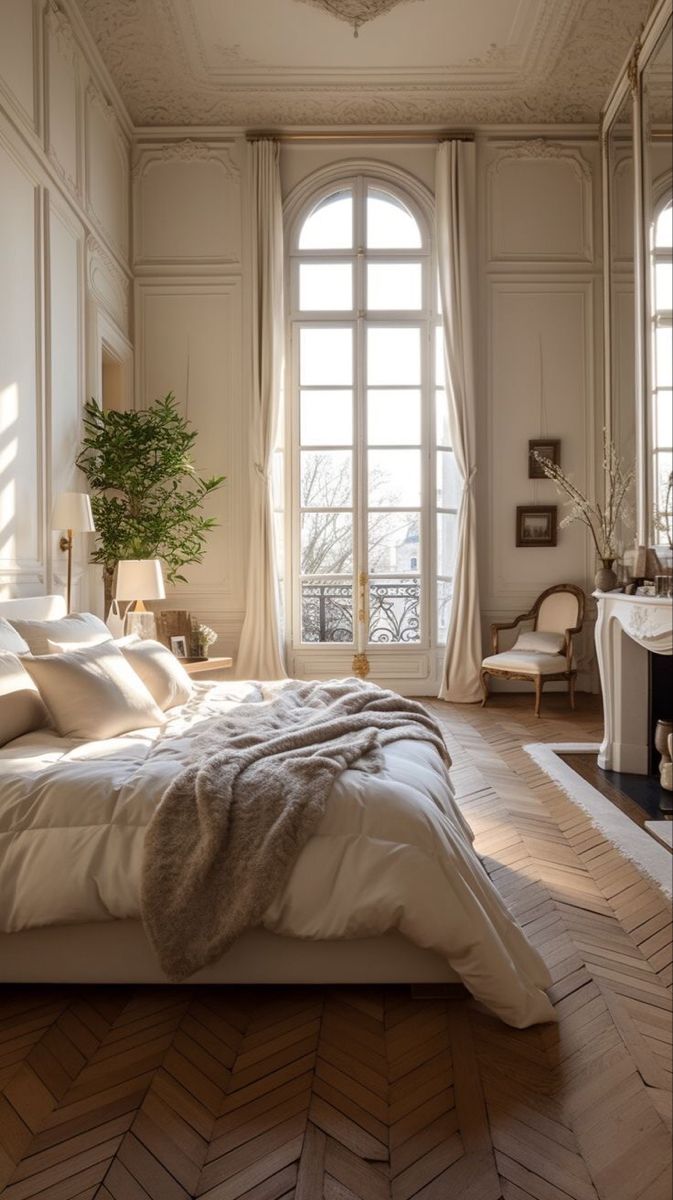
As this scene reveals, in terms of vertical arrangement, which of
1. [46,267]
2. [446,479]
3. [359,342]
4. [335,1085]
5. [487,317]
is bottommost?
[335,1085]

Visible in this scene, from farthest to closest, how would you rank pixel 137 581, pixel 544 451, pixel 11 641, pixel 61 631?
1. pixel 544 451
2. pixel 137 581
3. pixel 61 631
4. pixel 11 641

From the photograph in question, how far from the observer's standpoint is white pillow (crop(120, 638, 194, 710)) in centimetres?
319

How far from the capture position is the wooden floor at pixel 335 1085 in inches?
26.5

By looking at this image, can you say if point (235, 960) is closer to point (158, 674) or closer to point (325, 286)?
point (158, 674)

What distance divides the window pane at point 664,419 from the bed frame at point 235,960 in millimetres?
1380

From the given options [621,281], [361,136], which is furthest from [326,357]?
[621,281]

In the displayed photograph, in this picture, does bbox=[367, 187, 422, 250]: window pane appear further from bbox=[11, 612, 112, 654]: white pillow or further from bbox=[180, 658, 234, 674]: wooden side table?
bbox=[11, 612, 112, 654]: white pillow

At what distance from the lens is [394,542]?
6.33 meters

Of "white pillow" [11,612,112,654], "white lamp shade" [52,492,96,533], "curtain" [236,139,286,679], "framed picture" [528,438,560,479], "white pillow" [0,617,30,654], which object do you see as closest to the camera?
"white pillow" [0,617,30,654]

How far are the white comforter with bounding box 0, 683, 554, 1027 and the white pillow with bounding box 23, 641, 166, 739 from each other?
2.13ft

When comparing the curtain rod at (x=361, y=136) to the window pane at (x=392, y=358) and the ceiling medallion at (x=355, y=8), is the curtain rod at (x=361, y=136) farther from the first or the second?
the window pane at (x=392, y=358)

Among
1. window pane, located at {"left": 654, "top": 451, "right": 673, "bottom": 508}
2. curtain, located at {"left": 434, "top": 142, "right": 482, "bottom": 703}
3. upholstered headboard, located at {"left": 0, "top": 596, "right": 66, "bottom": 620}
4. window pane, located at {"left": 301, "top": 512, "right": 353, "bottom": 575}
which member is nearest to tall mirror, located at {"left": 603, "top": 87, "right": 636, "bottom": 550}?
window pane, located at {"left": 654, "top": 451, "right": 673, "bottom": 508}

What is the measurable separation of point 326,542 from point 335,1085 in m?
4.94

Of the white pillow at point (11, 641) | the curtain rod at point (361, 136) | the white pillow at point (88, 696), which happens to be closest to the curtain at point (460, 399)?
the curtain rod at point (361, 136)
